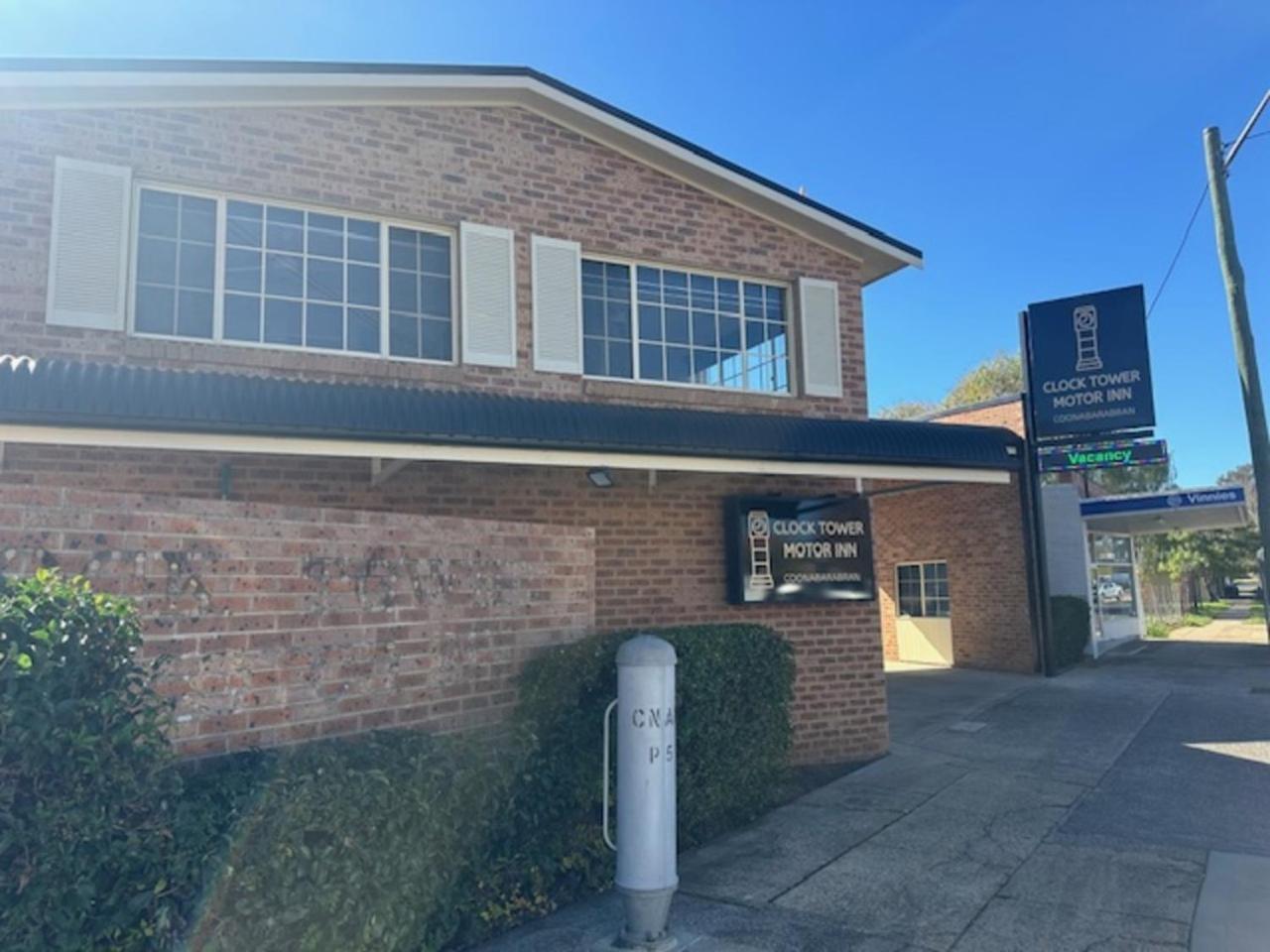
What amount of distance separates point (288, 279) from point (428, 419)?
96.7 inches

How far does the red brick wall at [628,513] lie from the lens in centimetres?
644

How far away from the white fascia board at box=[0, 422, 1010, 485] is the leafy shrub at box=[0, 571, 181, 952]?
2199mm

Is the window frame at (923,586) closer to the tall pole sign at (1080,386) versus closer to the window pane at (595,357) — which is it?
the tall pole sign at (1080,386)

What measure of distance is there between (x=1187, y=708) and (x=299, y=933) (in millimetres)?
11289

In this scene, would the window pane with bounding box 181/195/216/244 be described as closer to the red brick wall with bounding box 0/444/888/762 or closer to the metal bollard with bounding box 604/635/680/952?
the red brick wall with bounding box 0/444/888/762

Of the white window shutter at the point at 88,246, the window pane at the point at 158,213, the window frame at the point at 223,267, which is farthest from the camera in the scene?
the window pane at the point at 158,213

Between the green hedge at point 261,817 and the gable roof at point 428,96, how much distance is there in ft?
17.1

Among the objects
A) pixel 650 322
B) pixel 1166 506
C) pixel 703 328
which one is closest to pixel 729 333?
pixel 703 328

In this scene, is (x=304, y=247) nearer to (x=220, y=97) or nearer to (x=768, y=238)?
(x=220, y=97)

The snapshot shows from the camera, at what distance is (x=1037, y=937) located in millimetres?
4410

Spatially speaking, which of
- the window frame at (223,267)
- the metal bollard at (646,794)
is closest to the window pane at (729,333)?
the window frame at (223,267)

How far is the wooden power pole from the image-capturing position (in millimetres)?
10992

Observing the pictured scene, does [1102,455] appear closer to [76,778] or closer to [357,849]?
[357,849]

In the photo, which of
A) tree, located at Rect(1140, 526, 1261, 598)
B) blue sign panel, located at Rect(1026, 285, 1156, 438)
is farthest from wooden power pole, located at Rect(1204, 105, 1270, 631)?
tree, located at Rect(1140, 526, 1261, 598)
